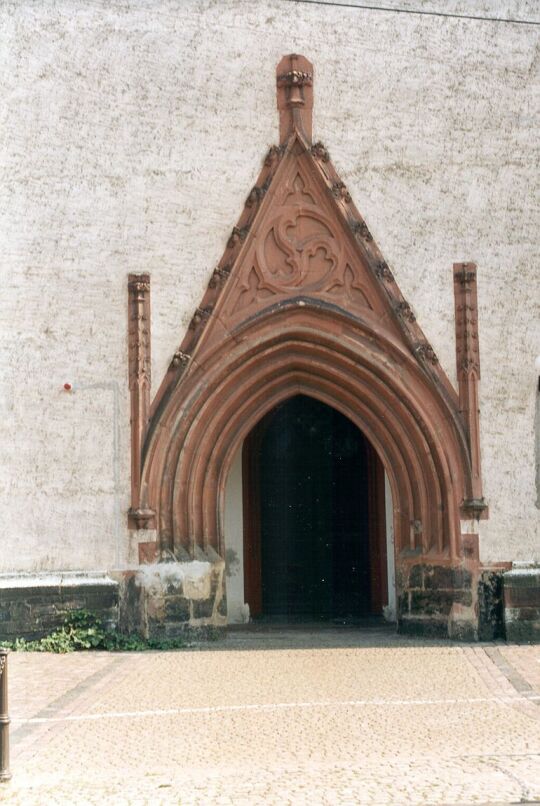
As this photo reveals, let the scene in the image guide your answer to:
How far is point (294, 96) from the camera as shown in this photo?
15039mm

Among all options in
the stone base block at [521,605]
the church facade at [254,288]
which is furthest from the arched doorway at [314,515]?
the stone base block at [521,605]

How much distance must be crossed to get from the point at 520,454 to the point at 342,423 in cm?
328

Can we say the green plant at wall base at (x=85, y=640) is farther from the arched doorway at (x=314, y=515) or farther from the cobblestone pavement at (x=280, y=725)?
the arched doorway at (x=314, y=515)

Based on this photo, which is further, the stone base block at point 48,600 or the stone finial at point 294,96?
the stone finial at point 294,96

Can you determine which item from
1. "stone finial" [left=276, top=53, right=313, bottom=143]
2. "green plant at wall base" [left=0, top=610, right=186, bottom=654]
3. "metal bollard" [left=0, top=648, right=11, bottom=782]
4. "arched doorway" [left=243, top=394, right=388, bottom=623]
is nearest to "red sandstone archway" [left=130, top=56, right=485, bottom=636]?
"stone finial" [left=276, top=53, right=313, bottom=143]

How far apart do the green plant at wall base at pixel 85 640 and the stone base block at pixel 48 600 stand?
0.21 ft

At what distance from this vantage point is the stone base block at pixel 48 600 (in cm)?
1409

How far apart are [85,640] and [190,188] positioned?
4.81m

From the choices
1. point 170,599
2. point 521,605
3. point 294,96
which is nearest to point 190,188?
point 294,96

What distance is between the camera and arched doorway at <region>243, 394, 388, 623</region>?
17.5 meters

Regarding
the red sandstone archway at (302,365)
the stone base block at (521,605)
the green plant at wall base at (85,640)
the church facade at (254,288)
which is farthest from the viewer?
the red sandstone archway at (302,365)

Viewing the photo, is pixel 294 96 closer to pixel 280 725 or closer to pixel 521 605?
pixel 521 605

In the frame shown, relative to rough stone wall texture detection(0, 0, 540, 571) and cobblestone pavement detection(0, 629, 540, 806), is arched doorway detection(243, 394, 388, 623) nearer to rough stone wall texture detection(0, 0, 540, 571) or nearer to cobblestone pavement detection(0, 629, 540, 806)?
rough stone wall texture detection(0, 0, 540, 571)

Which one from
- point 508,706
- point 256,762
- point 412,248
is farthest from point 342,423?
point 256,762
